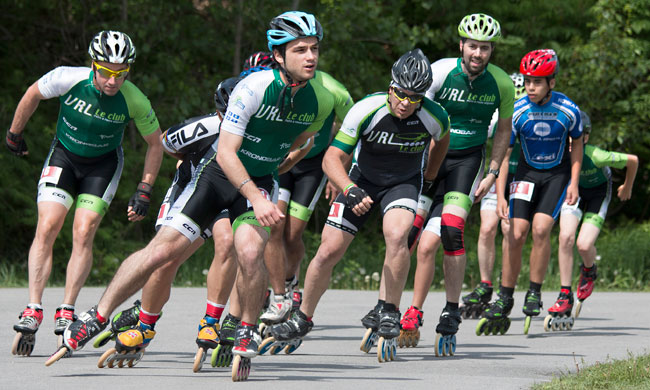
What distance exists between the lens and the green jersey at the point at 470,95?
10.4 m

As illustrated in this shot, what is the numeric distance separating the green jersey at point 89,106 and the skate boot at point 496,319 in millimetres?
3676

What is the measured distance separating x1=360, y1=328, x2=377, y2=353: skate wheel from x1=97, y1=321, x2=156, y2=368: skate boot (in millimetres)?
1959

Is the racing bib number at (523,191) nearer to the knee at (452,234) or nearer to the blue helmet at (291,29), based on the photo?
the knee at (452,234)

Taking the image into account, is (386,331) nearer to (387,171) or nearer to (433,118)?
(387,171)

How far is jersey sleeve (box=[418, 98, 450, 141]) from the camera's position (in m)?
9.22

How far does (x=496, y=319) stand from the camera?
1120 centimetres

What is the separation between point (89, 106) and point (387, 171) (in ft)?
8.01

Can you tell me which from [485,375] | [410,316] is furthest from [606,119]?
[485,375]

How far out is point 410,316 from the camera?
9977mm

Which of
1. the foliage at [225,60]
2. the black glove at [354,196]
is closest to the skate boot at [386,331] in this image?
the black glove at [354,196]

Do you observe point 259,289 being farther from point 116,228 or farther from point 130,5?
point 130,5

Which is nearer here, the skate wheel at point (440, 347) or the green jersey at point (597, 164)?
the skate wheel at point (440, 347)

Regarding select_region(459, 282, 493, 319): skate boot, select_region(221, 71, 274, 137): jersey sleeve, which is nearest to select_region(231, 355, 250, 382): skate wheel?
select_region(221, 71, 274, 137): jersey sleeve

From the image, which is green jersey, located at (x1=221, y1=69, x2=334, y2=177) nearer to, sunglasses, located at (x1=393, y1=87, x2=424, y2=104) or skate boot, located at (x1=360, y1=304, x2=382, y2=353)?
sunglasses, located at (x1=393, y1=87, x2=424, y2=104)
